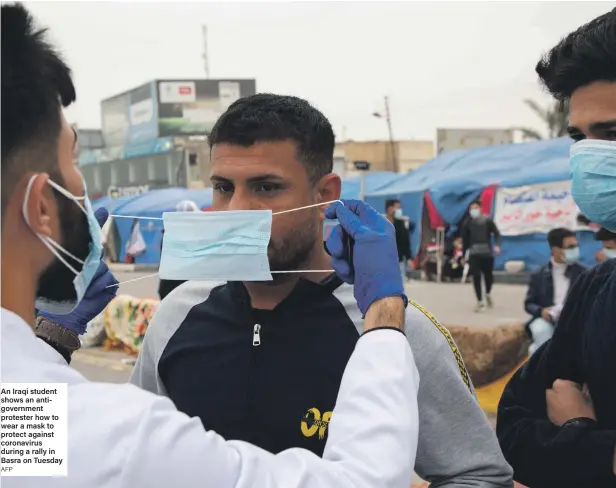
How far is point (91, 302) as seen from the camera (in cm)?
179

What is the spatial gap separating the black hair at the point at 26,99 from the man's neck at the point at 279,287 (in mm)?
759

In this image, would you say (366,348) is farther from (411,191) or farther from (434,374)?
(411,191)

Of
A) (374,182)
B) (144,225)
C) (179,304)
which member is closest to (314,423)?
(179,304)

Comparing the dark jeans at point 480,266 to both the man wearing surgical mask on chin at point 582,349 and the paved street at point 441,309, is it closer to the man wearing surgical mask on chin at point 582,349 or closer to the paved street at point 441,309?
the paved street at point 441,309

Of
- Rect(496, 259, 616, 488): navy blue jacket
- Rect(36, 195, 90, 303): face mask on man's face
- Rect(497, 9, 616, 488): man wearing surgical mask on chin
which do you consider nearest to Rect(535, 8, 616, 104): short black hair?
Rect(497, 9, 616, 488): man wearing surgical mask on chin

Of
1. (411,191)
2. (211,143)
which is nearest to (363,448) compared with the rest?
(211,143)

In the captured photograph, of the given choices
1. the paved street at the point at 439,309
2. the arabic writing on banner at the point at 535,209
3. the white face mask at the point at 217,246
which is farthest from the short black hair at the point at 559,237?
the arabic writing on banner at the point at 535,209

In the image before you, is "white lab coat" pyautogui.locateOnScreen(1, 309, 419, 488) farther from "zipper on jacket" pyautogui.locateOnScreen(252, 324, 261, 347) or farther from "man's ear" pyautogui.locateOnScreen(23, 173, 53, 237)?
"zipper on jacket" pyautogui.locateOnScreen(252, 324, 261, 347)

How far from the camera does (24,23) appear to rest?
3.84ft

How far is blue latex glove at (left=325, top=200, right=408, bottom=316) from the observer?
1.43 m

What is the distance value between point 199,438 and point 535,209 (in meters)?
13.0

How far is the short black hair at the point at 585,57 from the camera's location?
5.43 feet

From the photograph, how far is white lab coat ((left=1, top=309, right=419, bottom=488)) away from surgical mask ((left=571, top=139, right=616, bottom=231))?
778mm

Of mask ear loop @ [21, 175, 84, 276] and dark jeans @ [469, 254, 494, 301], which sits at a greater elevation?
mask ear loop @ [21, 175, 84, 276]
